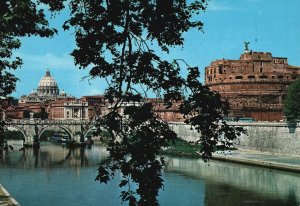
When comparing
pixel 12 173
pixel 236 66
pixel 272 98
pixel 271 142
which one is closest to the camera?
pixel 12 173

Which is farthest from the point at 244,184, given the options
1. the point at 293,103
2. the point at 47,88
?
the point at 47,88

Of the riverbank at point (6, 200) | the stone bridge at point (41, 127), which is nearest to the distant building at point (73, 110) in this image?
the stone bridge at point (41, 127)

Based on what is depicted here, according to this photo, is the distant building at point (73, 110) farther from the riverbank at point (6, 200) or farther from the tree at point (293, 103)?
the riverbank at point (6, 200)

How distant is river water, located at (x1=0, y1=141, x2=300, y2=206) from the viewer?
22062 mm

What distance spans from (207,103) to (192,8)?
1.11 m

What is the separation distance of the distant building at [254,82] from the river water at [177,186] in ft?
76.3

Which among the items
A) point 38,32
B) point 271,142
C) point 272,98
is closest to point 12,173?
point 271,142

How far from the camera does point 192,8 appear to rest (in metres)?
5.72

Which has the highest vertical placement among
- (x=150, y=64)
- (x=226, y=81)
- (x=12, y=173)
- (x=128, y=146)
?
(x=226, y=81)

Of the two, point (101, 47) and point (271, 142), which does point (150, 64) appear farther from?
point (271, 142)

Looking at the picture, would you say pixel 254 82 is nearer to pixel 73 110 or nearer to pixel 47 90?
pixel 73 110

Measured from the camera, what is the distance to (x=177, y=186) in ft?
84.7

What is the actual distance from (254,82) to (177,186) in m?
38.7

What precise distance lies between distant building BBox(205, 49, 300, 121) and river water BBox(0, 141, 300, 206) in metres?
23.3
